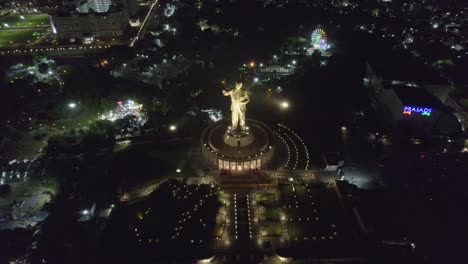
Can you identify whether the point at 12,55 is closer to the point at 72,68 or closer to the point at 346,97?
the point at 72,68

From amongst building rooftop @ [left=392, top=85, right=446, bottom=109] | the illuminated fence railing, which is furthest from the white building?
the illuminated fence railing

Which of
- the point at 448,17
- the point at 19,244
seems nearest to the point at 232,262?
the point at 19,244

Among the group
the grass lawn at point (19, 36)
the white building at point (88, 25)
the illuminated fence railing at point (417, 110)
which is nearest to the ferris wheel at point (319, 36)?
the illuminated fence railing at point (417, 110)

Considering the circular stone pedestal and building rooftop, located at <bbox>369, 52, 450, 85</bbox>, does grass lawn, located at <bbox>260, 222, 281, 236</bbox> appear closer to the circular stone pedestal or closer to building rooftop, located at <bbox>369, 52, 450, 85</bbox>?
the circular stone pedestal

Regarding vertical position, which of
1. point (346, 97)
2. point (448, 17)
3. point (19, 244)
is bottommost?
point (19, 244)

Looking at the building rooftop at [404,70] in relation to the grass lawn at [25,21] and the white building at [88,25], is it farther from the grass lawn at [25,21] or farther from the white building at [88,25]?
the grass lawn at [25,21]

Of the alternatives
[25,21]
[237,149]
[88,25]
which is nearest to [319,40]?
[237,149]

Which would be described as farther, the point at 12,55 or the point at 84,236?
the point at 12,55
